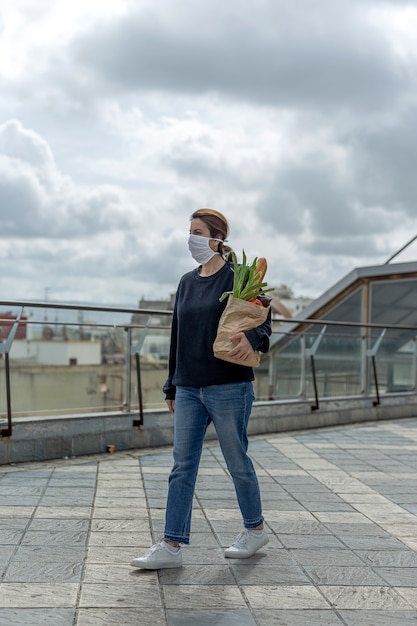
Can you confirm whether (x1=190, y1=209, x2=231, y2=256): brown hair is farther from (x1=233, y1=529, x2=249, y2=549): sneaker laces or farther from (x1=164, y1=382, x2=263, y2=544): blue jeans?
(x1=233, y1=529, x2=249, y2=549): sneaker laces

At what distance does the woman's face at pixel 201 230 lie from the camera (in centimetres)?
462

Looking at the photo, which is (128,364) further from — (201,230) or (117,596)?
(117,596)

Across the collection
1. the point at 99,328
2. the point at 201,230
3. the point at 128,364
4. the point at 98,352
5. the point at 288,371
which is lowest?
the point at 288,371

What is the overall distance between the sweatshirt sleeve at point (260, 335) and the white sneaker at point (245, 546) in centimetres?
103

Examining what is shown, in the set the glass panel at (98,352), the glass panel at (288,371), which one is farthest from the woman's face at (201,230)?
the glass panel at (288,371)

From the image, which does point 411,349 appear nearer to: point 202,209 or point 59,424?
point 59,424

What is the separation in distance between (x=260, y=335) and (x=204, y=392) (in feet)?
1.37

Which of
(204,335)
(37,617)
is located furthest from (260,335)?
(37,617)

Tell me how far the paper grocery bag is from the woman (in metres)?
0.05

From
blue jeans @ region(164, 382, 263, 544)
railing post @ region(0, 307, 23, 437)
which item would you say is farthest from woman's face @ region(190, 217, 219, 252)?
railing post @ region(0, 307, 23, 437)

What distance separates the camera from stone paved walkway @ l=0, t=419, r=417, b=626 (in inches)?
150

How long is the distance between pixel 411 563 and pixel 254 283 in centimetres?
177

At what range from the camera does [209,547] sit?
4.91 meters

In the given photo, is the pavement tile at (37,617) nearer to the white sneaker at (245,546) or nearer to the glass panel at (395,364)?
the white sneaker at (245,546)
